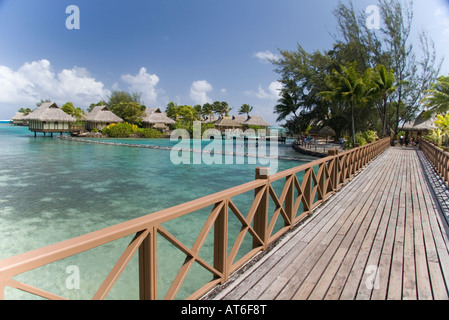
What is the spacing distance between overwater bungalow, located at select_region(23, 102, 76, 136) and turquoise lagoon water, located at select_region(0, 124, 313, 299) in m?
22.3

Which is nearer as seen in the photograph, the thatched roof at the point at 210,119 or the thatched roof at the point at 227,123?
the thatched roof at the point at 227,123

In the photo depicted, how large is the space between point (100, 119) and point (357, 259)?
50.0 m

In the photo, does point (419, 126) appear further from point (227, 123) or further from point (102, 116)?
point (102, 116)

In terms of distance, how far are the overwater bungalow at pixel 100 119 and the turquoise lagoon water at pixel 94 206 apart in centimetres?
2737

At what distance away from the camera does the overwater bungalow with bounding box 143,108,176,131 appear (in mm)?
50875

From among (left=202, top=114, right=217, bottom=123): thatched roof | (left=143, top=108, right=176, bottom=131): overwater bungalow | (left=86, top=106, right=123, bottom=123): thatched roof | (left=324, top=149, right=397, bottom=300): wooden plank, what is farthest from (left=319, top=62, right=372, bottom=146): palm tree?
(left=202, top=114, right=217, bottom=123): thatched roof

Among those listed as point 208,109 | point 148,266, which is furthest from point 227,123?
point 148,266

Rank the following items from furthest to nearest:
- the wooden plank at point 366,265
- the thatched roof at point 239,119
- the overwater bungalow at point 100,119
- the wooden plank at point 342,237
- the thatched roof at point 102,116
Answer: the thatched roof at point 239,119 → the overwater bungalow at point 100,119 → the thatched roof at point 102,116 → the wooden plank at point 342,237 → the wooden plank at point 366,265

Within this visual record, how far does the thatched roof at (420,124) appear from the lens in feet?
95.5

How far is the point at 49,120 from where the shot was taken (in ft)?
134

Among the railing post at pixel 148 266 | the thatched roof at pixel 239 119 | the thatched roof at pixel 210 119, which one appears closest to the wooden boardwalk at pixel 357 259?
the railing post at pixel 148 266

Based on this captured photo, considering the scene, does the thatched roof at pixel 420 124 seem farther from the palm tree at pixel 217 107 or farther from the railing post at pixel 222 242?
the palm tree at pixel 217 107
